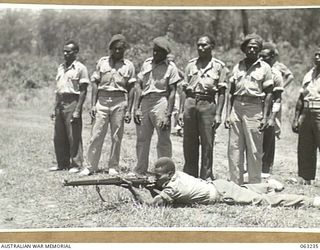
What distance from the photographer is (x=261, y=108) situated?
4180 mm

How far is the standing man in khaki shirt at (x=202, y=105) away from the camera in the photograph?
165 inches

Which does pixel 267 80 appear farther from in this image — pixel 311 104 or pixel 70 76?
pixel 70 76

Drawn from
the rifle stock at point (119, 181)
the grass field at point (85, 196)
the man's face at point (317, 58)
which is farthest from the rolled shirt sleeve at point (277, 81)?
the rifle stock at point (119, 181)

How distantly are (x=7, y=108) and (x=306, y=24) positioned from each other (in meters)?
1.74

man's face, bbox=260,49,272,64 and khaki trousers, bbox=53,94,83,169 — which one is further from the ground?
man's face, bbox=260,49,272,64

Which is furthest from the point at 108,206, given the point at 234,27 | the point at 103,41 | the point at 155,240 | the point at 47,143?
the point at 234,27

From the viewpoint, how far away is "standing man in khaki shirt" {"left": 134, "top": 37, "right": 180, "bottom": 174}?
4.25 metres

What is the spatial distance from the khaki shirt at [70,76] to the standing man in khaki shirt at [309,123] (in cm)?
124

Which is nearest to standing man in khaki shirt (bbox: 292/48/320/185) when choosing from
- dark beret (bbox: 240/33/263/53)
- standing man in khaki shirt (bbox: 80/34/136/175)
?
dark beret (bbox: 240/33/263/53)

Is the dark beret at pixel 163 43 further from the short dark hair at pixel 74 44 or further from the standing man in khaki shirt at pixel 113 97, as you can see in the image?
the short dark hair at pixel 74 44

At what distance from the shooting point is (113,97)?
434 cm

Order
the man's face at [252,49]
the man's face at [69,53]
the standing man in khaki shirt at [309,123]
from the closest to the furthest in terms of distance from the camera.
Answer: the man's face at [252,49] → the standing man in khaki shirt at [309,123] → the man's face at [69,53]

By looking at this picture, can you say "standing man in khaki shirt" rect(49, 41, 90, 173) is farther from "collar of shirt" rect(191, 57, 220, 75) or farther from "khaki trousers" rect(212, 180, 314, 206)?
"khaki trousers" rect(212, 180, 314, 206)

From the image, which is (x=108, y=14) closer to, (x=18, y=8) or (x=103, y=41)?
(x=103, y=41)
